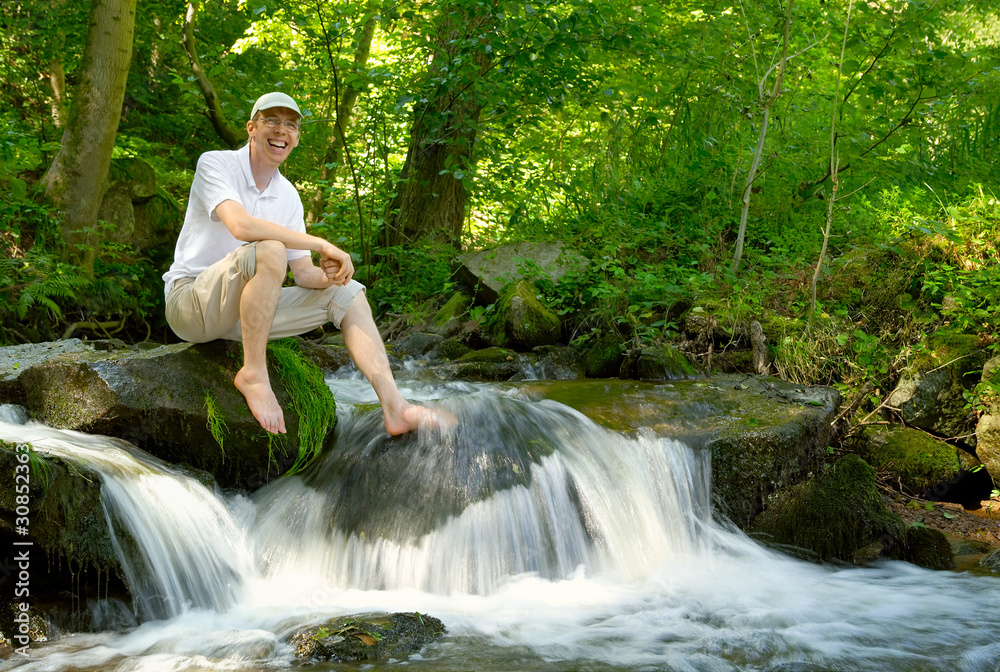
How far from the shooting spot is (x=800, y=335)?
20.3ft

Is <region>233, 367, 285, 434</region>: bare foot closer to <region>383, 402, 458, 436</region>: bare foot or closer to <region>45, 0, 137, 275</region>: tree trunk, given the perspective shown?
<region>383, 402, 458, 436</region>: bare foot

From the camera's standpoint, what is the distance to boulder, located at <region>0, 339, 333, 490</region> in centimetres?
385

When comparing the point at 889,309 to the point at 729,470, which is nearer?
the point at 729,470

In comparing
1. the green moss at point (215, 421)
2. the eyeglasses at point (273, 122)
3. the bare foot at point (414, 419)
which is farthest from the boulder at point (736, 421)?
the eyeglasses at point (273, 122)

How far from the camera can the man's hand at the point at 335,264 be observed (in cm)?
385

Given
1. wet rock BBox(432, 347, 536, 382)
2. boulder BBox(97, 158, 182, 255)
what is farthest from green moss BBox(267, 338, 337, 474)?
boulder BBox(97, 158, 182, 255)

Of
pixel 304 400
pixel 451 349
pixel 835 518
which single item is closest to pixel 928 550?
pixel 835 518

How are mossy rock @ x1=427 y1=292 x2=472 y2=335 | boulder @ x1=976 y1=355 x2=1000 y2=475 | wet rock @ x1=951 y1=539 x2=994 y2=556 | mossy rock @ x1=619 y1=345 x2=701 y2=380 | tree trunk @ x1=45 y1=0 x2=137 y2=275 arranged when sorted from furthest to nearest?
mossy rock @ x1=427 y1=292 x2=472 y2=335
tree trunk @ x1=45 y1=0 x2=137 y2=275
mossy rock @ x1=619 y1=345 x2=701 y2=380
boulder @ x1=976 y1=355 x2=1000 y2=475
wet rock @ x1=951 y1=539 x2=994 y2=556

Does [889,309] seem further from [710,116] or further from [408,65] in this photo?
[408,65]

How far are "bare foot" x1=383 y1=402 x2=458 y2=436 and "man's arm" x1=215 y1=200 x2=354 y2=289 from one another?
76cm

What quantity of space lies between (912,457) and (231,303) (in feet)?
16.1

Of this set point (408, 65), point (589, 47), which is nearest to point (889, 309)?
point (589, 47)

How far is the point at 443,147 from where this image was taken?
9273 millimetres

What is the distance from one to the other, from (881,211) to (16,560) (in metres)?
7.42
